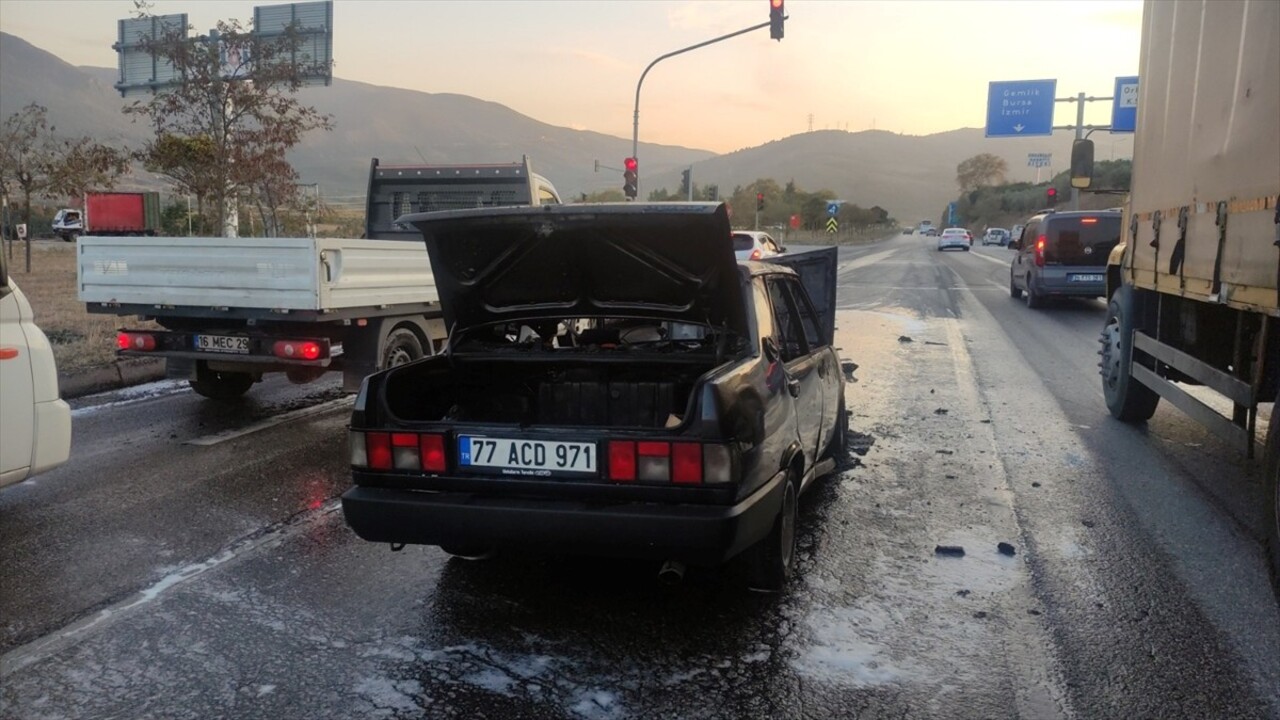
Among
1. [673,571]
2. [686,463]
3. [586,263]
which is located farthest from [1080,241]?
[686,463]

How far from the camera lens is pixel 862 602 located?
4098 millimetres

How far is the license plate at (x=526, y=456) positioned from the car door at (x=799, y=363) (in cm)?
114

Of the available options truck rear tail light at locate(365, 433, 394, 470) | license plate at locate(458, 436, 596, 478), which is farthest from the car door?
truck rear tail light at locate(365, 433, 394, 470)

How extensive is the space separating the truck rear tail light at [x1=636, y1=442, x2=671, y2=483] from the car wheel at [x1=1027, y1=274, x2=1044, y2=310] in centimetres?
1629

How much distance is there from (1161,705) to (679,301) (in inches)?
96.5

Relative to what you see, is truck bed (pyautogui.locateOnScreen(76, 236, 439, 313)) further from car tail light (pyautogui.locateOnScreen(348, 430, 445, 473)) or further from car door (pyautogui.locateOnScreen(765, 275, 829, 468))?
car door (pyautogui.locateOnScreen(765, 275, 829, 468))

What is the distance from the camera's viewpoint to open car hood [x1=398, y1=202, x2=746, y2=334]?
398cm

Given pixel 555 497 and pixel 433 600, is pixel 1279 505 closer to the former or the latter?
pixel 555 497

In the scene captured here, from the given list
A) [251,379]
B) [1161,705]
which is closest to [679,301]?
[1161,705]

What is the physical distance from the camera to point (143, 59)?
24219 mm

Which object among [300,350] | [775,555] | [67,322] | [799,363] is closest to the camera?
[775,555]

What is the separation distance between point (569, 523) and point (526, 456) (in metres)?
0.33

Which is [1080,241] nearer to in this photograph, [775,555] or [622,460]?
[775,555]

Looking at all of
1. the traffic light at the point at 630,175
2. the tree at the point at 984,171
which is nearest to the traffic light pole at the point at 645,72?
the traffic light at the point at 630,175
